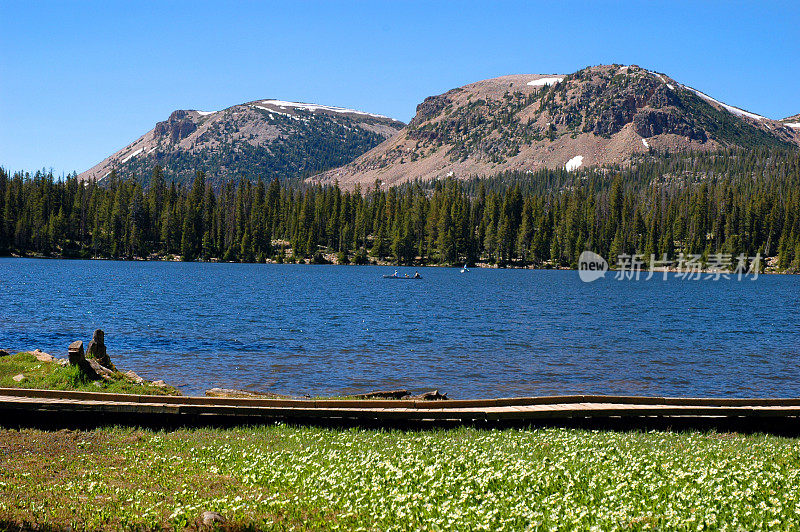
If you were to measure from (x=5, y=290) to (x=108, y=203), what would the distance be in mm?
133139

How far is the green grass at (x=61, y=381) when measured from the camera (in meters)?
21.0

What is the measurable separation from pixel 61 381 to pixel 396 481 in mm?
14938

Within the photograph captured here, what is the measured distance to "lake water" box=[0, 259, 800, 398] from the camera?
31.7 metres

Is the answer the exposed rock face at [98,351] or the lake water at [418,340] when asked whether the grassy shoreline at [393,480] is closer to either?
the exposed rock face at [98,351]

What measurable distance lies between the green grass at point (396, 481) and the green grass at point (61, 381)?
219 inches

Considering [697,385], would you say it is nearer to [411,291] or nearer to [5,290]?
[411,291]

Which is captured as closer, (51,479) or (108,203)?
(51,479)

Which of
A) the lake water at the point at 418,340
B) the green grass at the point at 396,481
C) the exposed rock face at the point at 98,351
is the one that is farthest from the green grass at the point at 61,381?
the green grass at the point at 396,481

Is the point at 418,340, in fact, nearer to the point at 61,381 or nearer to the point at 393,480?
the point at 61,381

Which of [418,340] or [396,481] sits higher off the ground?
[396,481]

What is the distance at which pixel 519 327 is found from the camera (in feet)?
182

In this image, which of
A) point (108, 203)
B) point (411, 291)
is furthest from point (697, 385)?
→ point (108, 203)

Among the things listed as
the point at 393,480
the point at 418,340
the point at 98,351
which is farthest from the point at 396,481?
the point at 418,340

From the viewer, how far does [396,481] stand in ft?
37.7
